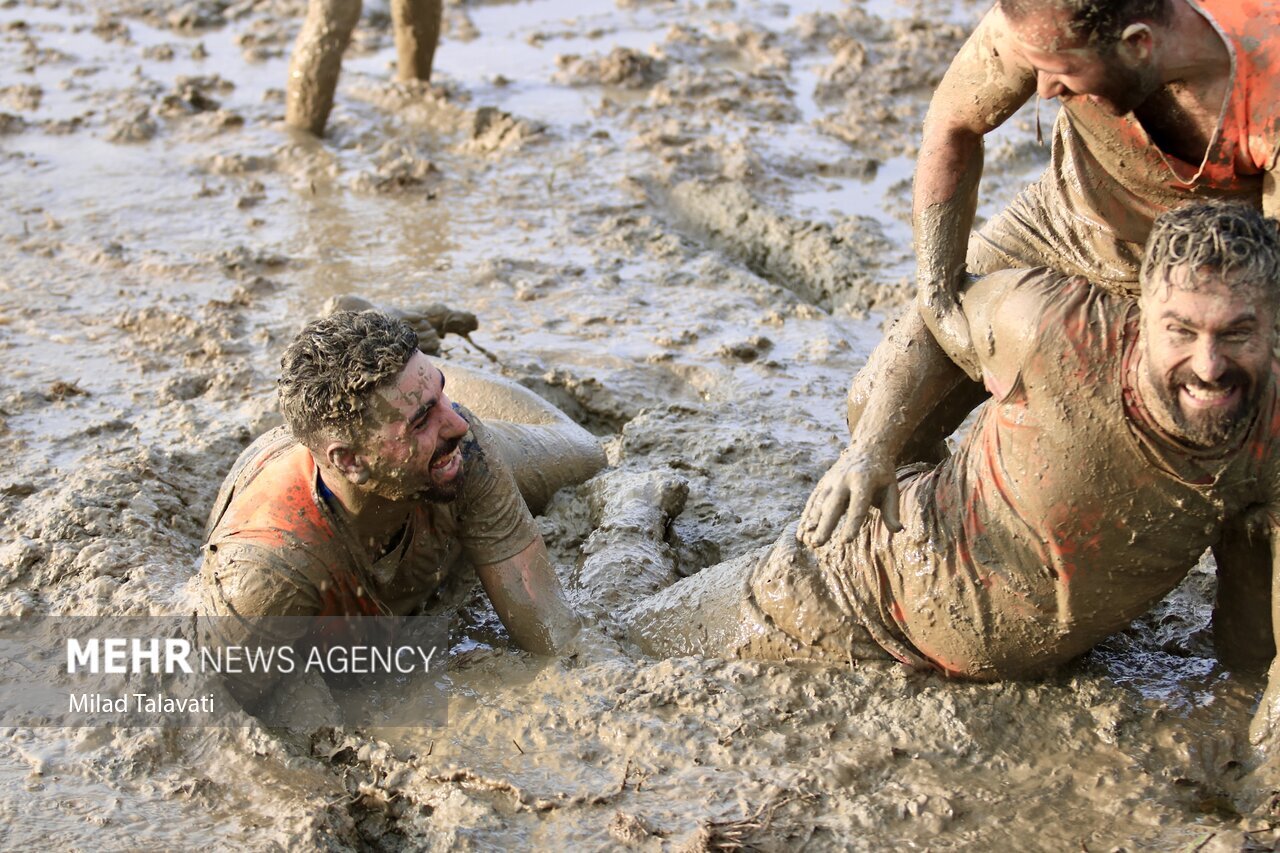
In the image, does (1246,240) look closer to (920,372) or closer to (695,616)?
(920,372)

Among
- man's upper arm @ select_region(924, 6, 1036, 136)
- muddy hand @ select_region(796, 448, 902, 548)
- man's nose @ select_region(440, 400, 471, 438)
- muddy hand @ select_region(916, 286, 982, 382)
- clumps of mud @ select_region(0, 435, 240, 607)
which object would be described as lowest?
clumps of mud @ select_region(0, 435, 240, 607)

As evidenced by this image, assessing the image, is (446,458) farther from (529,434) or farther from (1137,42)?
(1137,42)

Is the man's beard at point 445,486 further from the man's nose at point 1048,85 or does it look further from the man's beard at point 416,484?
the man's nose at point 1048,85

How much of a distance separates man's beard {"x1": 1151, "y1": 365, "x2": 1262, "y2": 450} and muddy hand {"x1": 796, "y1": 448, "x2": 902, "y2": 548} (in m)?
0.63

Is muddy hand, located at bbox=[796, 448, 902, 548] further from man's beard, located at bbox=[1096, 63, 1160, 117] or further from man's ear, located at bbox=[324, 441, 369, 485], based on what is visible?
man's ear, located at bbox=[324, 441, 369, 485]

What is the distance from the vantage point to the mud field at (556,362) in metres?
3.17

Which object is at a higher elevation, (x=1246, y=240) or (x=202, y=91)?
(x=1246, y=240)

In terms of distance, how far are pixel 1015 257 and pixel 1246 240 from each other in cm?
98

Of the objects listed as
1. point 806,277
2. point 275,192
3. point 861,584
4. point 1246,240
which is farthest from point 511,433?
point 275,192

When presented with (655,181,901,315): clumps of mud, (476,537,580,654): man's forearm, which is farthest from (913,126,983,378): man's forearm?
(655,181,901,315): clumps of mud

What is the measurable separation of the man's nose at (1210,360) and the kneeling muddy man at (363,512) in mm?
1823

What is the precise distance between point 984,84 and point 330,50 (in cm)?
546

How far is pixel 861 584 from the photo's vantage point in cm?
Result: 336

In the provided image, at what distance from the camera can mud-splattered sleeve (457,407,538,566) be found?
3.69 metres
